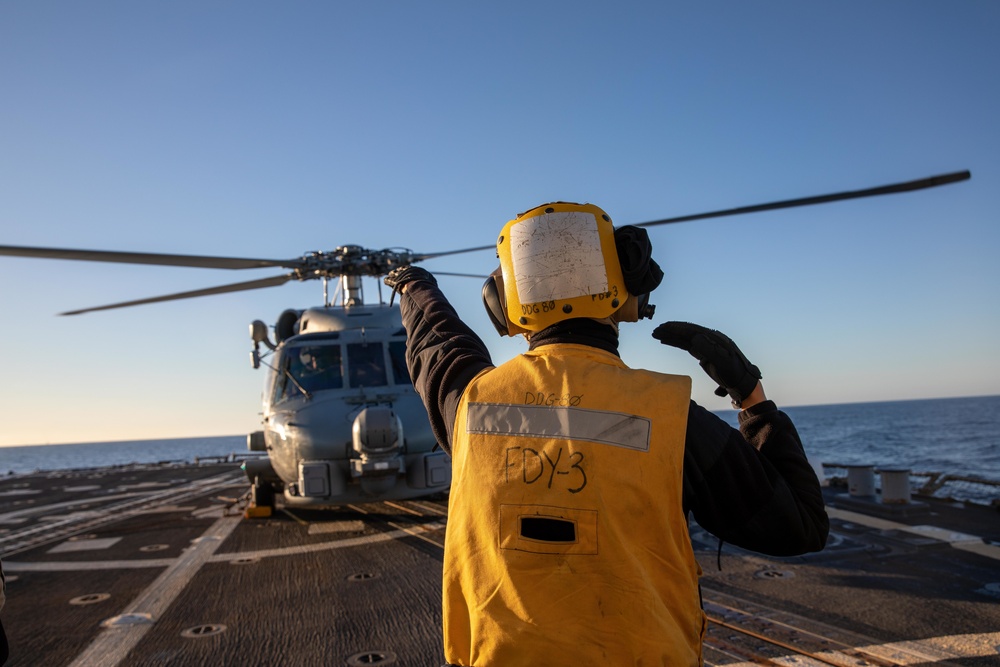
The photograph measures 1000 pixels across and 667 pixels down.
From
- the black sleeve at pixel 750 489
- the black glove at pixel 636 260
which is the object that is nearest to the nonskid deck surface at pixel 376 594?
the black sleeve at pixel 750 489

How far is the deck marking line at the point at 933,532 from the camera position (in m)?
6.67

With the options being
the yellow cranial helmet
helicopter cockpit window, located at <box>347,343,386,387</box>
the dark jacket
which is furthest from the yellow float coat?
helicopter cockpit window, located at <box>347,343,386,387</box>

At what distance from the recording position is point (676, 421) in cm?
167

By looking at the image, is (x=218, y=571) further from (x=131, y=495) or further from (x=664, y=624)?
(x=131, y=495)

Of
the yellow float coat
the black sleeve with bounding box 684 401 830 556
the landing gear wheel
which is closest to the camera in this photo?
the yellow float coat

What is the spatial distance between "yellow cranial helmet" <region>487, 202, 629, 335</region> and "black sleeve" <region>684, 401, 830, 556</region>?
43 centimetres

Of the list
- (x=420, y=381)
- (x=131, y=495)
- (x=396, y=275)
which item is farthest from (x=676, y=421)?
(x=131, y=495)

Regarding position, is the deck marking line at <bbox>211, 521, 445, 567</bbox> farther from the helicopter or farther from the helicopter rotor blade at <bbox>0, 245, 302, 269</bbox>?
the helicopter rotor blade at <bbox>0, 245, 302, 269</bbox>

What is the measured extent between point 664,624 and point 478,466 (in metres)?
0.58

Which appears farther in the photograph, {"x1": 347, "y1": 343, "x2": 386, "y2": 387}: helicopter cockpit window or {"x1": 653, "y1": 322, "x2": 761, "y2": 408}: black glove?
{"x1": 347, "y1": 343, "x2": 386, "y2": 387}: helicopter cockpit window

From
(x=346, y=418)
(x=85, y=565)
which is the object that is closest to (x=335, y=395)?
(x=346, y=418)

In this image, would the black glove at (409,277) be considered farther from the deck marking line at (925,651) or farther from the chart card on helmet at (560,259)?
the deck marking line at (925,651)

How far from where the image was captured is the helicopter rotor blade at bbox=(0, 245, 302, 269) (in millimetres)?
6557

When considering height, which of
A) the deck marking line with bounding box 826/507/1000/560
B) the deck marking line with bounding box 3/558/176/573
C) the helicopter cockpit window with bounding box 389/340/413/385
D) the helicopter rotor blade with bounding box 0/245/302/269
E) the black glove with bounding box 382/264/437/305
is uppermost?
the helicopter rotor blade with bounding box 0/245/302/269
